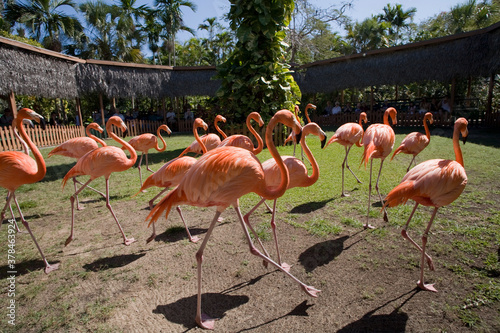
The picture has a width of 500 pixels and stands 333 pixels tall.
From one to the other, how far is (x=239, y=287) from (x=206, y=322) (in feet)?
1.63

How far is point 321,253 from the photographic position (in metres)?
3.01

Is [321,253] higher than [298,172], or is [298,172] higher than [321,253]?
[298,172]

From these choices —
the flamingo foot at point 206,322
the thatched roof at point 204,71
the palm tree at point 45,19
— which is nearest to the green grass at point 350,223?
the flamingo foot at point 206,322

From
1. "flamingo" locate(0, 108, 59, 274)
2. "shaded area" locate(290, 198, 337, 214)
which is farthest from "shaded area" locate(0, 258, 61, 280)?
"shaded area" locate(290, 198, 337, 214)

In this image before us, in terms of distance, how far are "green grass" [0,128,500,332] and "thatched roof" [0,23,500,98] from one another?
6951 millimetres

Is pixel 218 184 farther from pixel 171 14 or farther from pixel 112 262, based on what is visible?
pixel 171 14

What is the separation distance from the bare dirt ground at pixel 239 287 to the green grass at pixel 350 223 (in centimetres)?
2

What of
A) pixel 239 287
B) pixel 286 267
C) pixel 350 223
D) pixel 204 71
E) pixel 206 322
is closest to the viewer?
pixel 206 322

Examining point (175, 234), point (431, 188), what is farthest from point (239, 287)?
point (431, 188)

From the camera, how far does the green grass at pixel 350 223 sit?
2.29 metres

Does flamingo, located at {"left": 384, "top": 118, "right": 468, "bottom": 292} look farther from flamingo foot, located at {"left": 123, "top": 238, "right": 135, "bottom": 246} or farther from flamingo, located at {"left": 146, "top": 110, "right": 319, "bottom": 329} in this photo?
flamingo foot, located at {"left": 123, "top": 238, "right": 135, "bottom": 246}

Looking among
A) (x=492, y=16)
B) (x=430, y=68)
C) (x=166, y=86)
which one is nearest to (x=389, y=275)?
(x=430, y=68)

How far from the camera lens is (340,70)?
54.0 ft

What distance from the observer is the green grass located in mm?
2293
